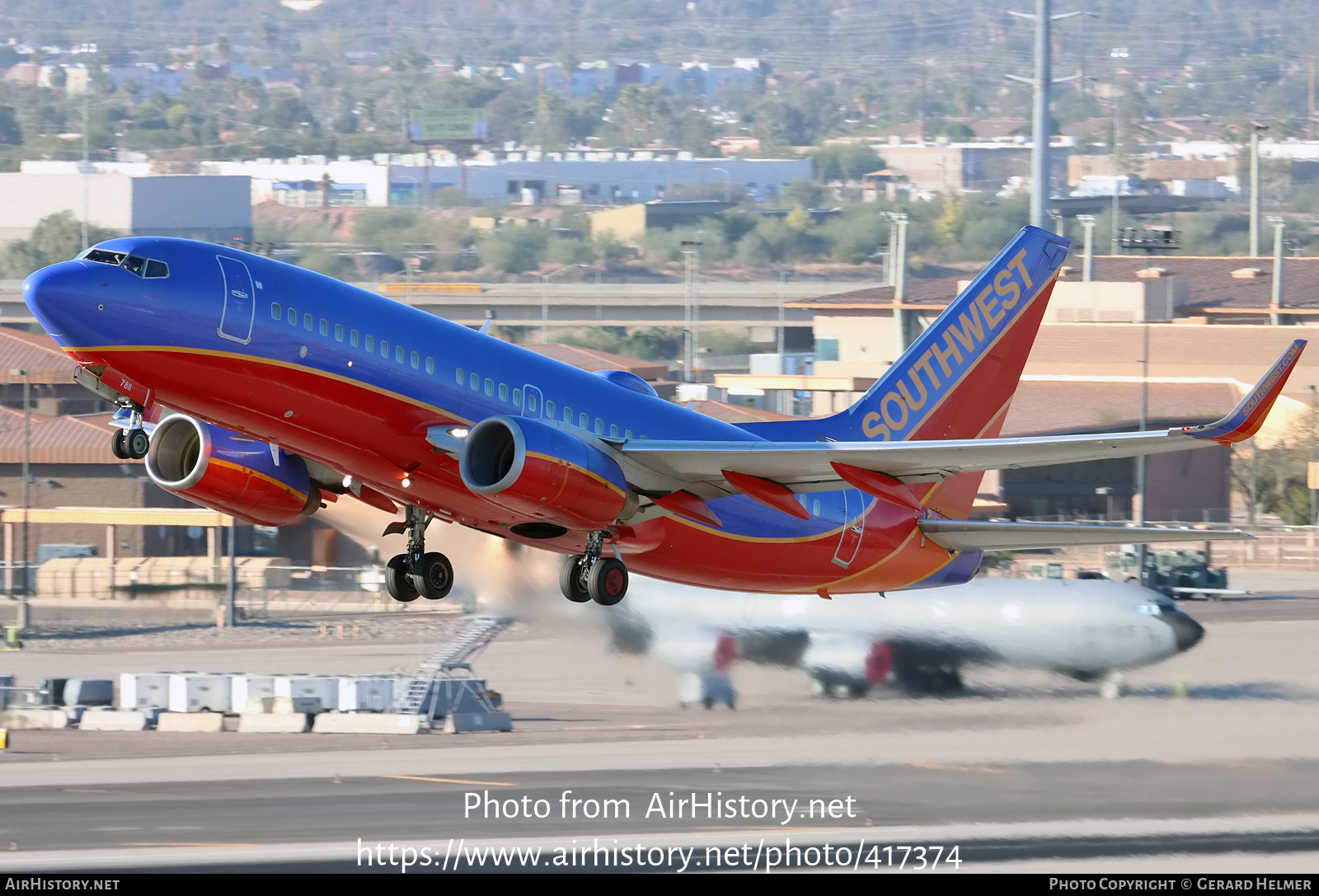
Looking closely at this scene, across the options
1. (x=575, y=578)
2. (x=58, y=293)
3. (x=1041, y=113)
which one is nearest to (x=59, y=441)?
(x=575, y=578)

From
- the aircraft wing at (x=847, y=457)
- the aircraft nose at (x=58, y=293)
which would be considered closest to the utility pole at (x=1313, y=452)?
the aircraft wing at (x=847, y=457)

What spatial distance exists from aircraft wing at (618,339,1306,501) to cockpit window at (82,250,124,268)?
31.9 feet

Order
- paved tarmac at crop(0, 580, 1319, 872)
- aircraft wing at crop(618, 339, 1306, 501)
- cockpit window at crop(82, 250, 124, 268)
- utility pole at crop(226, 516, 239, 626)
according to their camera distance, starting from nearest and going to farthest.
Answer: cockpit window at crop(82, 250, 124, 268), aircraft wing at crop(618, 339, 1306, 501), paved tarmac at crop(0, 580, 1319, 872), utility pole at crop(226, 516, 239, 626)

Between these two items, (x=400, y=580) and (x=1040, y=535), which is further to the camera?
(x=1040, y=535)

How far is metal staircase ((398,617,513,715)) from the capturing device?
60.0 metres

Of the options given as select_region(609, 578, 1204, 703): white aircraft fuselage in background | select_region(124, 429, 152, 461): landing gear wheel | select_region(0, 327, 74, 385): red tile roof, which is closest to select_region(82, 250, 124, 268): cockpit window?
select_region(124, 429, 152, 461): landing gear wheel

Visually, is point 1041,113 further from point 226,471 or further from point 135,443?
point 135,443

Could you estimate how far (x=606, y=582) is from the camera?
115ft

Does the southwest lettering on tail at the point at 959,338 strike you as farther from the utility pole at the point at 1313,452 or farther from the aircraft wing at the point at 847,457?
the utility pole at the point at 1313,452

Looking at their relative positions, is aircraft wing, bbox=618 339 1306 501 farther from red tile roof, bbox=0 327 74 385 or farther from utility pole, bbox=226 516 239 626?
red tile roof, bbox=0 327 74 385

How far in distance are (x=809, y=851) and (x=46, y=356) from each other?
60897mm

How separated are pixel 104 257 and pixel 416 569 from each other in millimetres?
8923

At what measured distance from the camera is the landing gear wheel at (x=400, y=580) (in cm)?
3606

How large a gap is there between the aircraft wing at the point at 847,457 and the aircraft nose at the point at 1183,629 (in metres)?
24.5
